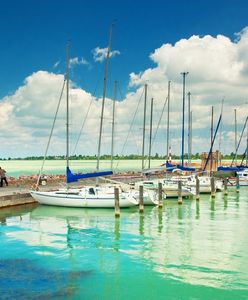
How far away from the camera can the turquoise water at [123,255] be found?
1481 cm

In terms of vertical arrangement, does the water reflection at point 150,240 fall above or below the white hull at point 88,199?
below

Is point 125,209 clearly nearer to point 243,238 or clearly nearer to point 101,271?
point 243,238

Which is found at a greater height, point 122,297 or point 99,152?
point 99,152

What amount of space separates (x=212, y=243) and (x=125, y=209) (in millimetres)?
13948

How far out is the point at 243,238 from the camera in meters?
23.4

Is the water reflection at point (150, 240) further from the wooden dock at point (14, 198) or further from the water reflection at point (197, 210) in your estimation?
the wooden dock at point (14, 198)

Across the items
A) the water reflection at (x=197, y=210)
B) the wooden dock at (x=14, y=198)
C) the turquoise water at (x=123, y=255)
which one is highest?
the wooden dock at (x=14, y=198)

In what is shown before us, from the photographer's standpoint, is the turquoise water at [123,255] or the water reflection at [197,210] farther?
the water reflection at [197,210]

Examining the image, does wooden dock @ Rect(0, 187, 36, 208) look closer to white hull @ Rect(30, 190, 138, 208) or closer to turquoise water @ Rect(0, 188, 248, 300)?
turquoise water @ Rect(0, 188, 248, 300)

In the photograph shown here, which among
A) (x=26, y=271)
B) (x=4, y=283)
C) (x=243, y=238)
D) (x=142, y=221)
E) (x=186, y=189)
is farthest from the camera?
(x=186, y=189)

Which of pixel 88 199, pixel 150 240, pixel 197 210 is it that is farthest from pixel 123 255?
pixel 197 210

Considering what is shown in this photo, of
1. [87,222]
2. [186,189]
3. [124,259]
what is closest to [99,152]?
[87,222]

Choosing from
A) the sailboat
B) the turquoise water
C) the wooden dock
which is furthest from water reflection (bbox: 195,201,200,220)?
the wooden dock

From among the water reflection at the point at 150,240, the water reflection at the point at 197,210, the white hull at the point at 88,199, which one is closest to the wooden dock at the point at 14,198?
the water reflection at the point at 150,240
